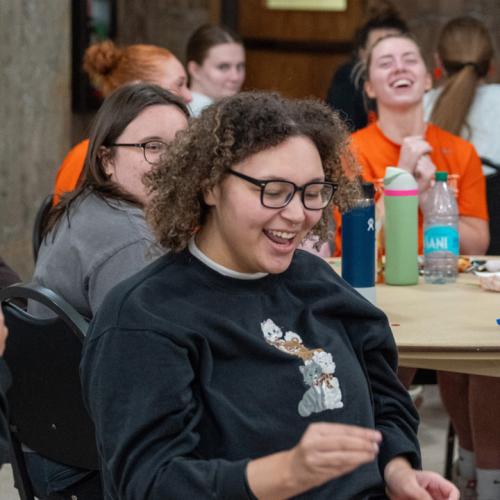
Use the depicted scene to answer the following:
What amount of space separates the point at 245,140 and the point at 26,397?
32.1 inches

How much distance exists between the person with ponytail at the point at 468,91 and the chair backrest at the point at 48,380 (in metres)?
2.52

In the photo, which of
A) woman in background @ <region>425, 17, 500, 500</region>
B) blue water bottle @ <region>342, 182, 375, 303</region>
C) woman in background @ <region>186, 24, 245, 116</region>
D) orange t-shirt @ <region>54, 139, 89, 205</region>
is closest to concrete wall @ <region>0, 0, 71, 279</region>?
woman in background @ <region>186, 24, 245, 116</region>

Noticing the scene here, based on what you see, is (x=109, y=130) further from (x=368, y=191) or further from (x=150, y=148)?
(x=368, y=191)

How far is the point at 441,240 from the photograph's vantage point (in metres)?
3.36

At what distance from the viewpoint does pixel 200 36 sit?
5719mm

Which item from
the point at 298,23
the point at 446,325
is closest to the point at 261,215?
the point at 446,325

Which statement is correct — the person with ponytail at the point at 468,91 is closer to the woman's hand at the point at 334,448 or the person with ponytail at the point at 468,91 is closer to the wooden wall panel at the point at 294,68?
the woman's hand at the point at 334,448

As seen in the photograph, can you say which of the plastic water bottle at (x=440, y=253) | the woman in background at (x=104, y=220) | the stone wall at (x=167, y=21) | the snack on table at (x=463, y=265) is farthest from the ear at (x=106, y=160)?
the stone wall at (x=167, y=21)

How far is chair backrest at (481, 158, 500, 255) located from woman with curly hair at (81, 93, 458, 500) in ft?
6.68

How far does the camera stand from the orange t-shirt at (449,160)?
156 inches

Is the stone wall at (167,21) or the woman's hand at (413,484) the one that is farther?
the stone wall at (167,21)

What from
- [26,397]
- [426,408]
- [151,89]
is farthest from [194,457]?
[426,408]

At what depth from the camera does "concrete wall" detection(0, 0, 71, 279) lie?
5617mm

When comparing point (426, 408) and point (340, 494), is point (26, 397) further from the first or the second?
point (426, 408)
